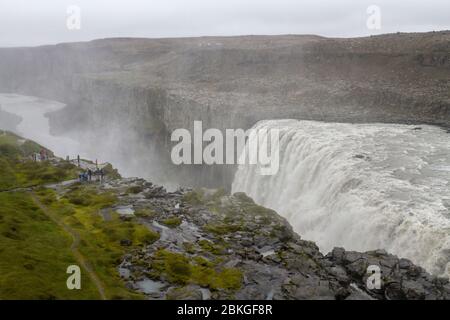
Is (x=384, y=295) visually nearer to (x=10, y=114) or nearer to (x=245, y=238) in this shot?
(x=245, y=238)

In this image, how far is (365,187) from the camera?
37125 mm

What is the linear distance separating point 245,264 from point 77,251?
11.7 meters

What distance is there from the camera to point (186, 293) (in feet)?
87.4

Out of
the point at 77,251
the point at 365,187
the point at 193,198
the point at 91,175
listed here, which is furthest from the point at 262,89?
the point at 77,251

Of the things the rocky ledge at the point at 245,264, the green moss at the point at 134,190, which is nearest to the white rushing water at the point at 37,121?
the green moss at the point at 134,190

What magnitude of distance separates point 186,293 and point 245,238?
32.1ft

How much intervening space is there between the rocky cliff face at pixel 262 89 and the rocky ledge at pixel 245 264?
3047 centimetres

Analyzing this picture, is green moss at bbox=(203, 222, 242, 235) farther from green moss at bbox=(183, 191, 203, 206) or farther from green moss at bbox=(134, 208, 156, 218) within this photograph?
green moss at bbox=(183, 191, 203, 206)

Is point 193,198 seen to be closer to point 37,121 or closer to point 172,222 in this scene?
point 172,222

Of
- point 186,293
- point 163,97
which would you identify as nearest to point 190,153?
point 163,97

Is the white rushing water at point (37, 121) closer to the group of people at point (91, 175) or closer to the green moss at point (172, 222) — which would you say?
the group of people at point (91, 175)

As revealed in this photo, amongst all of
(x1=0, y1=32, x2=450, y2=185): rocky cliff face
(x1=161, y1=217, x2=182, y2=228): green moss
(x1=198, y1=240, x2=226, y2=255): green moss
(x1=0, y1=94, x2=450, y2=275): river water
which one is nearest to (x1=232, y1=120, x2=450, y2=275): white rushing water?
(x1=0, y1=94, x2=450, y2=275): river water

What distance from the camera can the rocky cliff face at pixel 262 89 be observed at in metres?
67.4

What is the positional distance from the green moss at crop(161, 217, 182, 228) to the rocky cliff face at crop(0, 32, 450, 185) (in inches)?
1222
